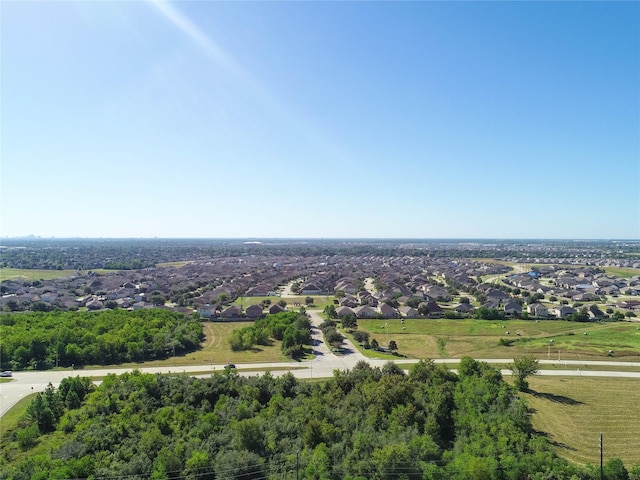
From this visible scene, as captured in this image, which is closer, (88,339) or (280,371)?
(280,371)

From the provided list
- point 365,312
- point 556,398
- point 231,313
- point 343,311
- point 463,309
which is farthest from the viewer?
point 463,309

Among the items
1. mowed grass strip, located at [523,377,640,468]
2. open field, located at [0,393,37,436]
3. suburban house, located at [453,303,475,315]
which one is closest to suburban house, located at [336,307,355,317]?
suburban house, located at [453,303,475,315]

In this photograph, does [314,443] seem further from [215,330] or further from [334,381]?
[215,330]

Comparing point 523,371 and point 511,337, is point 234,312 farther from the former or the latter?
point 523,371

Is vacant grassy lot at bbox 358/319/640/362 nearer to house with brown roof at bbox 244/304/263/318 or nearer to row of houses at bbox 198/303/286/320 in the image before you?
row of houses at bbox 198/303/286/320

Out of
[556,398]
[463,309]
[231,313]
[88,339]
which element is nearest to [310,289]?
[231,313]

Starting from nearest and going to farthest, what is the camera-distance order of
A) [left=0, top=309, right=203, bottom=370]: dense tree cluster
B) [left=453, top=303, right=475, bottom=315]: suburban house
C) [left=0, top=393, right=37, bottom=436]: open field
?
[left=0, top=393, right=37, bottom=436]: open field
[left=0, top=309, right=203, bottom=370]: dense tree cluster
[left=453, top=303, right=475, bottom=315]: suburban house
